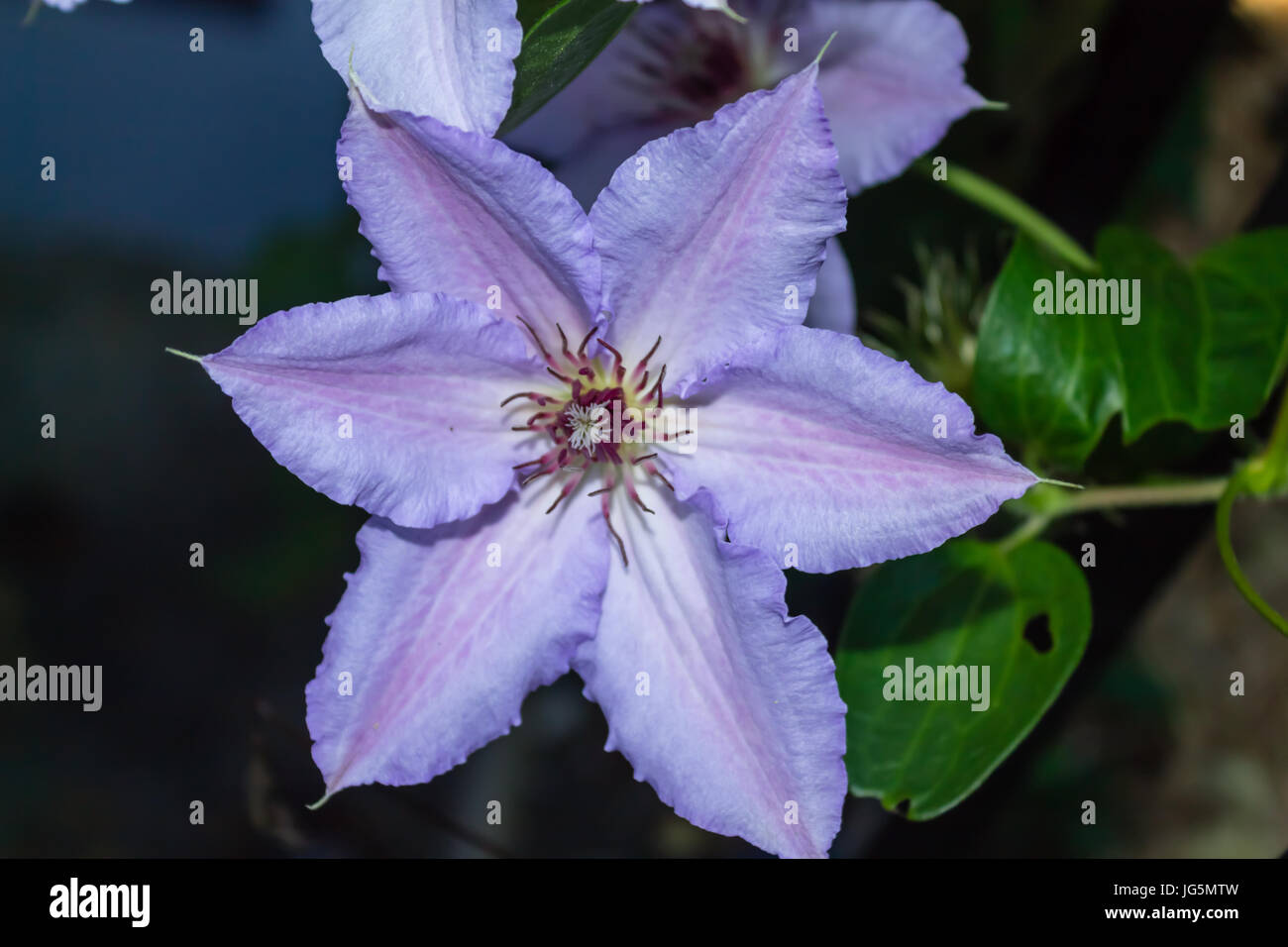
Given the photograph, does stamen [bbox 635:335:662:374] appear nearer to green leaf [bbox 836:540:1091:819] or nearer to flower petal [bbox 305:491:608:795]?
flower petal [bbox 305:491:608:795]

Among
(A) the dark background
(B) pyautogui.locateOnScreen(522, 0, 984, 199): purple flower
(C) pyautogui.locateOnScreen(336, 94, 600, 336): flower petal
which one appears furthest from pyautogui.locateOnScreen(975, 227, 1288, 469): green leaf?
(A) the dark background

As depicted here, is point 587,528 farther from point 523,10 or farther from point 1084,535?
point 1084,535

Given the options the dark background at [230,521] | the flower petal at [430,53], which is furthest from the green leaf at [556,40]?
the dark background at [230,521]

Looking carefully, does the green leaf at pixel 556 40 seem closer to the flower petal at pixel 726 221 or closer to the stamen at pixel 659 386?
the flower petal at pixel 726 221

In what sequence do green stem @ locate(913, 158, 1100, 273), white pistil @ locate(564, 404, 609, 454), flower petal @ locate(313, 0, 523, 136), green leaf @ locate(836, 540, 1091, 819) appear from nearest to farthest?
flower petal @ locate(313, 0, 523, 136) < white pistil @ locate(564, 404, 609, 454) < green leaf @ locate(836, 540, 1091, 819) < green stem @ locate(913, 158, 1100, 273)
